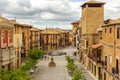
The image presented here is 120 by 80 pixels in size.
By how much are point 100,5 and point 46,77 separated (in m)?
21.7

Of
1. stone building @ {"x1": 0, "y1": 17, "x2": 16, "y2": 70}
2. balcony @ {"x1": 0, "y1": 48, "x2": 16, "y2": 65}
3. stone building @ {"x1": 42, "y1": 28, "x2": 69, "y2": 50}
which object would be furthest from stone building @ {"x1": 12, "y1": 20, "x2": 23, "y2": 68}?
stone building @ {"x1": 42, "y1": 28, "x2": 69, "y2": 50}

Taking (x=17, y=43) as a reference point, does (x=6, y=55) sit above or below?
below

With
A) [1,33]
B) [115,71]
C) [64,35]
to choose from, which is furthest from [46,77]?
[64,35]

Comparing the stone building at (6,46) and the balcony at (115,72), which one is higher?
the stone building at (6,46)

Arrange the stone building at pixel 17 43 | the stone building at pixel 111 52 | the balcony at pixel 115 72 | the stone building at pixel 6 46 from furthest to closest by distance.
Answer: the stone building at pixel 17 43 < the stone building at pixel 6 46 < the stone building at pixel 111 52 < the balcony at pixel 115 72

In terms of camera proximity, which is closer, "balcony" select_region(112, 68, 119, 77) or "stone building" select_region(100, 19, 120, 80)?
"balcony" select_region(112, 68, 119, 77)

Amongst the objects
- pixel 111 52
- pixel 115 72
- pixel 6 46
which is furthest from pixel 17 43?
pixel 115 72

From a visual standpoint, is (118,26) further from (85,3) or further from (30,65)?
(85,3)

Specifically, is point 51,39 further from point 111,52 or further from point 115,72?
point 115,72

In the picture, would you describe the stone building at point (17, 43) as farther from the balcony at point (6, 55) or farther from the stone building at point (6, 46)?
the balcony at point (6, 55)

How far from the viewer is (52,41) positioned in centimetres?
13312

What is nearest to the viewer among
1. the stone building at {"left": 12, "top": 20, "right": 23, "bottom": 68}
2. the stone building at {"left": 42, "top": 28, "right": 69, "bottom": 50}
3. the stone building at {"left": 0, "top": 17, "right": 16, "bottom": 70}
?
the stone building at {"left": 0, "top": 17, "right": 16, "bottom": 70}

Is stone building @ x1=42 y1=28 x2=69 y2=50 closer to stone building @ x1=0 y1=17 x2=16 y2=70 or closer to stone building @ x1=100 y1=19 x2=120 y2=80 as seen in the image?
stone building @ x1=0 y1=17 x2=16 y2=70

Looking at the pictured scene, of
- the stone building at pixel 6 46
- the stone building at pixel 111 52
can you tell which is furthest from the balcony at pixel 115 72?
the stone building at pixel 6 46
